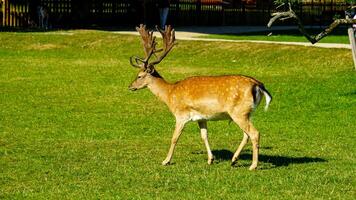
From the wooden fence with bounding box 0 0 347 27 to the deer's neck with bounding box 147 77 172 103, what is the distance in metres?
29.7

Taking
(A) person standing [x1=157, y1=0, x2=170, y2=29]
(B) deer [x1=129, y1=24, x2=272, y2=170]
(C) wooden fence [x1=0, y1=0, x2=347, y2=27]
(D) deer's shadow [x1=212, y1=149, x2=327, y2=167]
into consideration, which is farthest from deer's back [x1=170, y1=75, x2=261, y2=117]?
(A) person standing [x1=157, y1=0, x2=170, y2=29]

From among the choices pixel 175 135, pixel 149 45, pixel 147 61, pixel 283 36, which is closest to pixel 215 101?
pixel 175 135

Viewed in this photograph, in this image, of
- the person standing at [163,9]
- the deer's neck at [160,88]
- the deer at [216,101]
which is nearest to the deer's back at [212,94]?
the deer at [216,101]

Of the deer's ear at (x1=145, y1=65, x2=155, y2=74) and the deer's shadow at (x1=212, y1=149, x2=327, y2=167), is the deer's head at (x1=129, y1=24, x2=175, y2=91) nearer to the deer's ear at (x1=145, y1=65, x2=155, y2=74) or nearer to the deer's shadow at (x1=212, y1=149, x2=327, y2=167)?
the deer's ear at (x1=145, y1=65, x2=155, y2=74)

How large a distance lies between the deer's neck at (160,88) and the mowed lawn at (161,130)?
36.1 inches

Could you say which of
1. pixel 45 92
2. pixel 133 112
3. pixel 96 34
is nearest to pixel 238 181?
pixel 133 112

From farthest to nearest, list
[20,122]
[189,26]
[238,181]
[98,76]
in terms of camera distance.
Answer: [189,26]
[98,76]
[20,122]
[238,181]

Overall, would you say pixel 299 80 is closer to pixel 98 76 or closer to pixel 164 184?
pixel 98 76

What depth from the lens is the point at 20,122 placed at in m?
18.3

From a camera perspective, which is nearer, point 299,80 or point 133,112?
point 133,112

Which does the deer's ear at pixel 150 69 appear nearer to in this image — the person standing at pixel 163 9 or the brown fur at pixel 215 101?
the brown fur at pixel 215 101

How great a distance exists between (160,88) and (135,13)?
115 feet

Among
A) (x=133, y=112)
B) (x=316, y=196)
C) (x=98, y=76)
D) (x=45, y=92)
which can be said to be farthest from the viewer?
(x=98, y=76)

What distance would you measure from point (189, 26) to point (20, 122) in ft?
103
